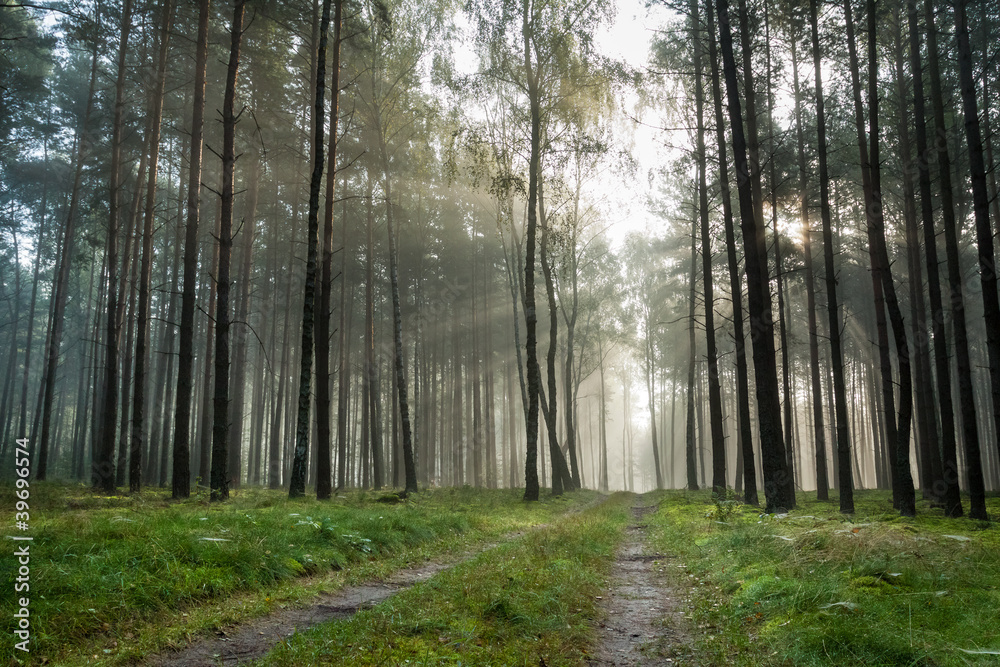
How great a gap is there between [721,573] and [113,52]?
25.2 m

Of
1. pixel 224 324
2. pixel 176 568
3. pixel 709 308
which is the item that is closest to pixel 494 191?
pixel 709 308

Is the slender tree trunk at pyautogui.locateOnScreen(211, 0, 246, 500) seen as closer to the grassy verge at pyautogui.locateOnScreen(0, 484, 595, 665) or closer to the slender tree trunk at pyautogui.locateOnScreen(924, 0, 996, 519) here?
the grassy verge at pyautogui.locateOnScreen(0, 484, 595, 665)

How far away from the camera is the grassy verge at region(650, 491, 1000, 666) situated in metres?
3.49

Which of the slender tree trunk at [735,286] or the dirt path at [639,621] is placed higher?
the slender tree trunk at [735,286]

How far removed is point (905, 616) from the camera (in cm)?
390

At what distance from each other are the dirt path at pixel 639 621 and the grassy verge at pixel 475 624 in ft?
0.57

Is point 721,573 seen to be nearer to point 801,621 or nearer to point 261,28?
point 801,621

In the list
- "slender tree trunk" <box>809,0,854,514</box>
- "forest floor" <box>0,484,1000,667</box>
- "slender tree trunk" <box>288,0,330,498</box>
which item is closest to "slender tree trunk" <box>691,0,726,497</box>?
"slender tree trunk" <box>809,0,854,514</box>

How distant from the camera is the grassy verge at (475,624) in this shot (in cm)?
367

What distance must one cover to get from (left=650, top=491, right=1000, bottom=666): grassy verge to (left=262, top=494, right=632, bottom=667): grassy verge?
1.06 meters

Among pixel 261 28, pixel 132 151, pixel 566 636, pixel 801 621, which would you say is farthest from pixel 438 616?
pixel 132 151

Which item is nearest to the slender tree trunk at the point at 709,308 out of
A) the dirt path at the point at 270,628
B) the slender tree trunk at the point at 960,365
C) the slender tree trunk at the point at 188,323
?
the slender tree trunk at the point at 960,365

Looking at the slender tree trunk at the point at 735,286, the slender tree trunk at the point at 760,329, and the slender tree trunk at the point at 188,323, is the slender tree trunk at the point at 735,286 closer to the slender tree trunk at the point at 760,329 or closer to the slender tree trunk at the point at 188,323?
the slender tree trunk at the point at 760,329

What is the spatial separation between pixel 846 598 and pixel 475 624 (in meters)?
2.91
